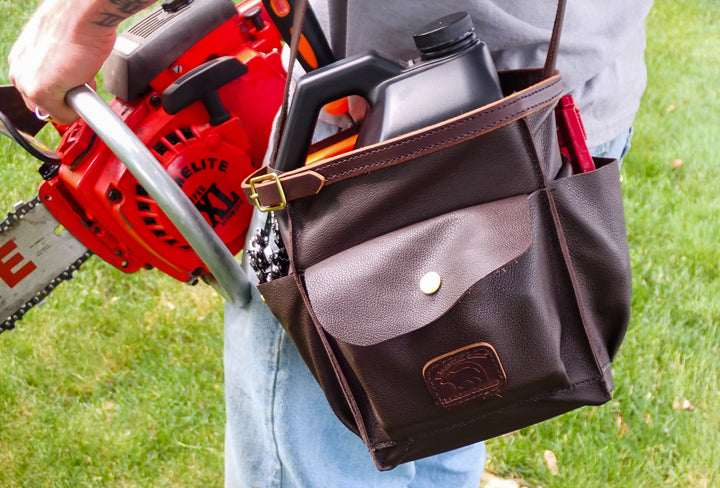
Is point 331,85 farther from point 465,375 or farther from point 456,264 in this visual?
point 465,375

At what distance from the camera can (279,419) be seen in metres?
1.35

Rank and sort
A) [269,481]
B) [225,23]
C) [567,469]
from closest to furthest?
[269,481] → [225,23] → [567,469]

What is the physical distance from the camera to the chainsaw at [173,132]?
63.7 inches

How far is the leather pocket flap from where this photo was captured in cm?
107

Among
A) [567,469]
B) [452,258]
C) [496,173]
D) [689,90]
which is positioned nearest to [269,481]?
[452,258]

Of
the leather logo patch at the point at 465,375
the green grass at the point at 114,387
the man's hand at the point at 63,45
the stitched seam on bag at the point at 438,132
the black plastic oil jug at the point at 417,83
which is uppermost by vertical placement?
the man's hand at the point at 63,45

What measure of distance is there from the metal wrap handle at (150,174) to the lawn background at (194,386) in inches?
56.7

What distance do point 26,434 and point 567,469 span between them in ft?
5.96

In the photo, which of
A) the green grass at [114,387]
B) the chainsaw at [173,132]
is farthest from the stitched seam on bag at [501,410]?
the green grass at [114,387]

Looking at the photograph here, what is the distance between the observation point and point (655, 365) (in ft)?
9.15

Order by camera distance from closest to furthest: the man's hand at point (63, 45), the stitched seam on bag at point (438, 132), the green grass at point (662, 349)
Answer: the stitched seam on bag at point (438, 132) < the man's hand at point (63, 45) < the green grass at point (662, 349)

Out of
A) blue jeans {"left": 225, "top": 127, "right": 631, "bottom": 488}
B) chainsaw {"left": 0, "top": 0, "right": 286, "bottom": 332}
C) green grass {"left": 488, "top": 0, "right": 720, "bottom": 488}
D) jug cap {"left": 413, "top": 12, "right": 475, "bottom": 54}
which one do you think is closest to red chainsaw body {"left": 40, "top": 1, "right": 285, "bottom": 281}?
chainsaw {"left": 0, "top": 0, "right": 286, "bottom": 332}

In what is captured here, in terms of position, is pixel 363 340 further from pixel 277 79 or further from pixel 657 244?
pixel 657 244

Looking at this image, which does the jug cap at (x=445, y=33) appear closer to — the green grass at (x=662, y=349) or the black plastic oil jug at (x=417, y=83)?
the black plastic oil jug at (x=417, y=83)
